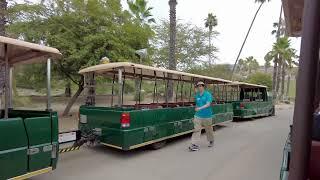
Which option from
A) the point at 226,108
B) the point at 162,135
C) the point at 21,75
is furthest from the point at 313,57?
the point at 21,75

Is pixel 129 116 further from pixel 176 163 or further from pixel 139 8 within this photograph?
pixel 139 8

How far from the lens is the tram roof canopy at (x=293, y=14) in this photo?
10.5 meters

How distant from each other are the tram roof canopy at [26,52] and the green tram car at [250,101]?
11.9 m

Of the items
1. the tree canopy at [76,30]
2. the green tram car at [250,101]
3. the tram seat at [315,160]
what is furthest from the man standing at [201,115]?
the green tram car at [250,101]

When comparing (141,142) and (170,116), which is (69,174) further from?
(170,116)

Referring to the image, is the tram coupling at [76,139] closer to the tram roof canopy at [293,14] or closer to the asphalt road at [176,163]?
the asphalt road at [176,163]

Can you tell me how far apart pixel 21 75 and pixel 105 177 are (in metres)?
13.7

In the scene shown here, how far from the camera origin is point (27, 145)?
17.4 ft

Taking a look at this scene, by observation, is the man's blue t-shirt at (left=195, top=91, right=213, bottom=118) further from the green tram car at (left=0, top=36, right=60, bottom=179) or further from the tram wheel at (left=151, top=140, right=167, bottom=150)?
the green tram car at (left=0, top=36, right=60, bottom=179)

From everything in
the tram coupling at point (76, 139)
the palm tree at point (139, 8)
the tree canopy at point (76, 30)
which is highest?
the palm tree at point (139, 8)

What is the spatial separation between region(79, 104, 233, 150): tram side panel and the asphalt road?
0.39 meters

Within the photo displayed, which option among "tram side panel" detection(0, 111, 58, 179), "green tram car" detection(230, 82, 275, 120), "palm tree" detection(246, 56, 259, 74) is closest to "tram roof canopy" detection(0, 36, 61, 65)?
"tram side panel" detection(0, 111, 58, 179)

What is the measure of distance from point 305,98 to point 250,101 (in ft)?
57.6

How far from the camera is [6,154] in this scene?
16.4 ft
